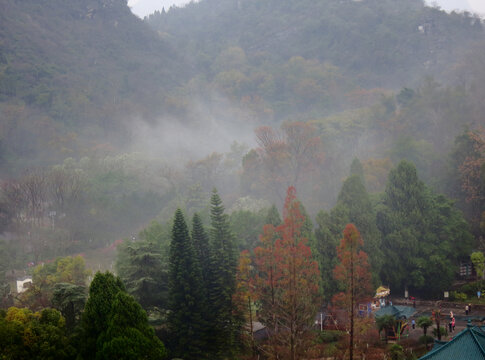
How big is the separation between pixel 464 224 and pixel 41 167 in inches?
1756

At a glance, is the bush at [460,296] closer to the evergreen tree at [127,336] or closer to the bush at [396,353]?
the bush at [396,353]

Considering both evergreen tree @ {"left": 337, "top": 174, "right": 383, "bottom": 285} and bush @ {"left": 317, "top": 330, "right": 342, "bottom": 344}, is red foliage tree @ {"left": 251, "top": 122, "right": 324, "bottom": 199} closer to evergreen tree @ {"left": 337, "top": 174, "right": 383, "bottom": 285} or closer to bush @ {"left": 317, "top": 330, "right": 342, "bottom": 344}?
evergreen tree @ {"left": 337, "top": 174, "right": 383, "bottom": 285}

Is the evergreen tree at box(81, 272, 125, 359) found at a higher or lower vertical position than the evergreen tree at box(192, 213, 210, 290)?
lower

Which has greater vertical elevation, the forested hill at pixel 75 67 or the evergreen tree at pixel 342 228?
the forested hill at pixel 75 67

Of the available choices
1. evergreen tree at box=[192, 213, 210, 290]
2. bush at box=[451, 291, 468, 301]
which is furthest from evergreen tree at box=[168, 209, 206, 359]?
bush at box=[451, 291, 468, 301]

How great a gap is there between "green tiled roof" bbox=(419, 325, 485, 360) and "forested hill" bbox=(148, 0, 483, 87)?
6818cm

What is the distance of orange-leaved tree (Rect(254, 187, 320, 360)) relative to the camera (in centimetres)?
1773

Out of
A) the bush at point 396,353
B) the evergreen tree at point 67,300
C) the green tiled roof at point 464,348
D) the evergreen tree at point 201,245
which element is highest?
the evergreen tree at point 201,245

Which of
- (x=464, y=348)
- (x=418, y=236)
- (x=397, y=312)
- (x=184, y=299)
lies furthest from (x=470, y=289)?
(x=184, y=299)

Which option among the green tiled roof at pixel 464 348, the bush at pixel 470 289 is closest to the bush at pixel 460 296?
the bush at pixel 470 289

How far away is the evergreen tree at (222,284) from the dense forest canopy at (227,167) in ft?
0.34

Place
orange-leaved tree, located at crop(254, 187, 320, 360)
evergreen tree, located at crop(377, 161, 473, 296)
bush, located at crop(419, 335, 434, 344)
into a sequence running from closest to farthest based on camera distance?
orange-leaved tree, located at crop(254, 187, 320, 360)
bush, located at crop(419, 335, 434, 344)
evergreen tree, located at crop(377, 161, 473, 296)

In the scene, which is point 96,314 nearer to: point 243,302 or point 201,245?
point 243,302

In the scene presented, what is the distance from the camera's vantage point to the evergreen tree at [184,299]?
19.5 meters
